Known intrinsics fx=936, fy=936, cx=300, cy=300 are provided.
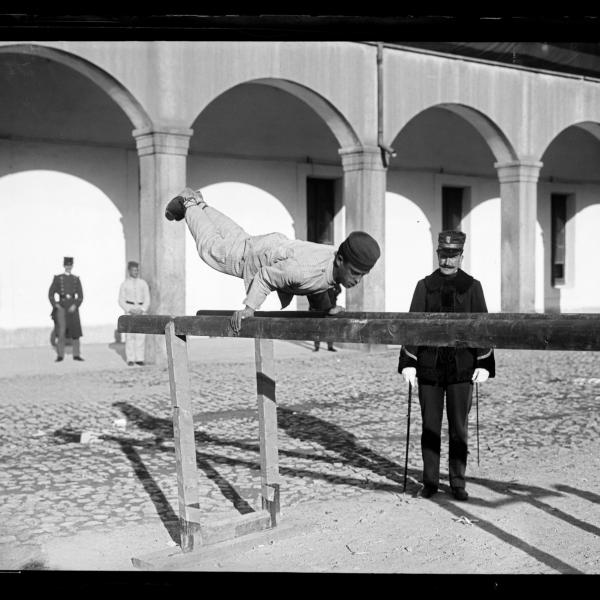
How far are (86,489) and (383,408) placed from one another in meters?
4.24

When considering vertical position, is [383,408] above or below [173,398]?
below

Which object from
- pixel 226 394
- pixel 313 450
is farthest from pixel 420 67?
pixel 313 450

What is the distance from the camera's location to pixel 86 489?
6.33m

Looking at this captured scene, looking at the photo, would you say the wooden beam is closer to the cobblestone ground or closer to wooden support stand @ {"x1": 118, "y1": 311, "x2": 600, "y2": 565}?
wooden support stand @ {"x1": 118, "y1": 311, "x2": 600, "y2": 565}

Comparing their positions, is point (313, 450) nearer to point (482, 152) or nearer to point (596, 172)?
point (482, 152)

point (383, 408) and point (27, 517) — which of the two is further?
point (383, 408)

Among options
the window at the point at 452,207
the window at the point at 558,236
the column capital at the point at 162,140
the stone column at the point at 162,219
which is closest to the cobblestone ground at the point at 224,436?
the stone column at the point at 162,219

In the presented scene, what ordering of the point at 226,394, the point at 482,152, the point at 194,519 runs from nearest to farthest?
the point at 194,519, the point at 226,394, the point at 482,152

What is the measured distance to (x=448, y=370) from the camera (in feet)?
19.4

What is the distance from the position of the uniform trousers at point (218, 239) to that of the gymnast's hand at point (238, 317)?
62 centimetres

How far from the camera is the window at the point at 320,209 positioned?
19.6 meters

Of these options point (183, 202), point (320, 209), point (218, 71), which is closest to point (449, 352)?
point (183, 202)

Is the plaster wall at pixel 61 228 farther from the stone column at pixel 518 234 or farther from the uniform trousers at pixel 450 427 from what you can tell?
the uniform trousers at pixel 450 427
